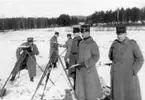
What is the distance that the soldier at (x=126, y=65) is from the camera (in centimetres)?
414

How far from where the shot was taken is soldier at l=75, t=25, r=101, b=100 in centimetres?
474

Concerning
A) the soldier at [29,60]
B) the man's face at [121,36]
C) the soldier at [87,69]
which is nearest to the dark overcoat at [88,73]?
the soldier at [87,69]

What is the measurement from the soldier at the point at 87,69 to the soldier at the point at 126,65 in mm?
533

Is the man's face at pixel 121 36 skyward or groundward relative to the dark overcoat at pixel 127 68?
skyward

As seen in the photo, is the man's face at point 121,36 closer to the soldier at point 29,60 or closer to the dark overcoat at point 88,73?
the dark overcoat at point 88,73

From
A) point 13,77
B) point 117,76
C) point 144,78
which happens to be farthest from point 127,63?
point 13,77

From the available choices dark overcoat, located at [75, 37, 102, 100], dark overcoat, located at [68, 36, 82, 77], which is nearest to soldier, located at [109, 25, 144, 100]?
dark overcoat, located at [75, 37, 102, 100]

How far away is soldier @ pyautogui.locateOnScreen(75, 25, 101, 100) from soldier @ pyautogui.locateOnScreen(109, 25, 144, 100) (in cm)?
53

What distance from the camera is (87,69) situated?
15.9 ft

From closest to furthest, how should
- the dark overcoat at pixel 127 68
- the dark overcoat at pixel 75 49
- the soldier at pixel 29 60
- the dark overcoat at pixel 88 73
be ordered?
the dark overcoat at pixel 127 68, the dark overcoat at pixel 88 73, the dark overcoat at pixel 75 49, the soldier at pixel 29 60

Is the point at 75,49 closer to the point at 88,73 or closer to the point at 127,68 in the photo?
the point at 88,73

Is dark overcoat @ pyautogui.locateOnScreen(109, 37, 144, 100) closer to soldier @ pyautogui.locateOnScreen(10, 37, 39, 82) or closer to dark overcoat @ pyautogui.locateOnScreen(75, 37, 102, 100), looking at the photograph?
dark overcoat @ pyautogui.locateOnScreen(75, 37, 102, 100)

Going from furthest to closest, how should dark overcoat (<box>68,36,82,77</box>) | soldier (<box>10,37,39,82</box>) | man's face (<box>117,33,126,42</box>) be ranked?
1. soldier (<box>10,37,39,82</box>)
2. dark overcoat (<box>68,36,82,77</box>)
3. man's face (<box>117,33,126,42</box>)

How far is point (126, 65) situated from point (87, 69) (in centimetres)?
96
